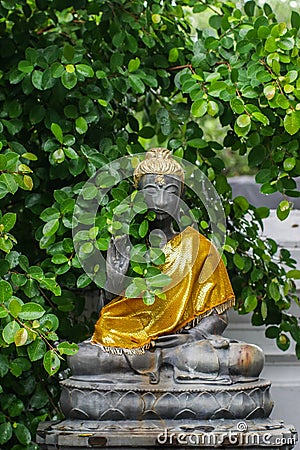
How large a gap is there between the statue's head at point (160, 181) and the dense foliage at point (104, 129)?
0.35ft

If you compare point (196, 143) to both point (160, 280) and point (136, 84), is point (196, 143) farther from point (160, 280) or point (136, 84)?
point (160, 280)

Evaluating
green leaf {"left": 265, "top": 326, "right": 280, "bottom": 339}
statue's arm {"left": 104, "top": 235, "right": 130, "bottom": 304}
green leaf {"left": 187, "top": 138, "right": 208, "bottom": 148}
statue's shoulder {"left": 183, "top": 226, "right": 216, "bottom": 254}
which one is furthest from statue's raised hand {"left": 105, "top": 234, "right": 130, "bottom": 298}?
green leaf {"left": 265, "top": 326, "right": 280, "bottom": 339}

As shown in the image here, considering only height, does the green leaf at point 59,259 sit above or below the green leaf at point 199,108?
below

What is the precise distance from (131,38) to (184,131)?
0.44 m

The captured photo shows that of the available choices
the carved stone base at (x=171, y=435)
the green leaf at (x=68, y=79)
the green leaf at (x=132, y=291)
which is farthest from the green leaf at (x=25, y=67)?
the carved stone base at (x=171, y=435)

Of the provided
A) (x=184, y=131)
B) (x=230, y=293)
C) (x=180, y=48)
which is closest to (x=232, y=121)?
(x=184, y=131)

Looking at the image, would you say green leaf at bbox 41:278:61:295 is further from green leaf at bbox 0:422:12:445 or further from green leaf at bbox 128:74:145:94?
green leaf at bbox 128:74:145:94

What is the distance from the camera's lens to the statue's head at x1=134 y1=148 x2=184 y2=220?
2.97 metres

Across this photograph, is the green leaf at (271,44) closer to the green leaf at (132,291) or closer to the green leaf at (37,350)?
the green leaf at (132,291)

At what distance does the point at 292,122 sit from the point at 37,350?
3.92 feet

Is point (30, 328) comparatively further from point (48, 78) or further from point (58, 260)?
point (48, 78)

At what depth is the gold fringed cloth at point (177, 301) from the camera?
292 cm

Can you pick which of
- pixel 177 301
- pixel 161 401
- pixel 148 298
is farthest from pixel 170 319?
pixel 161 401

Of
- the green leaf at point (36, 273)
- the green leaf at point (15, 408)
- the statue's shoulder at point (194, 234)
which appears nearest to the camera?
the green leaf at point (36, 273)
